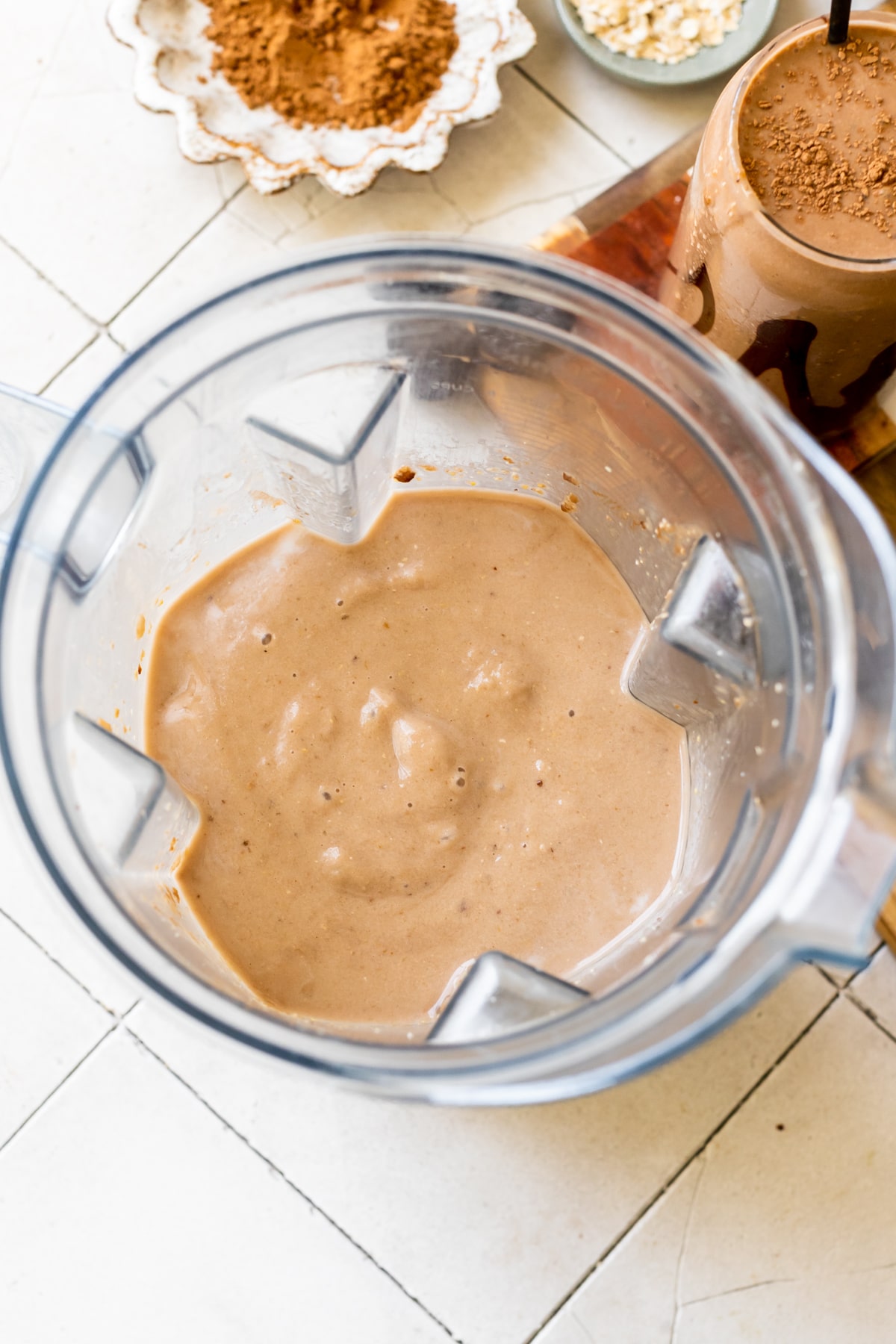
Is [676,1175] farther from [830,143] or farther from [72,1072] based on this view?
[830,143]

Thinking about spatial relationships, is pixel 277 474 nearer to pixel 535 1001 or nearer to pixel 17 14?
pixel 535 1001

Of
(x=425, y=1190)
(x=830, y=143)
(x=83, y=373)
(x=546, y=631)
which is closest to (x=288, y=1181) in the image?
(x=425, y=1190)

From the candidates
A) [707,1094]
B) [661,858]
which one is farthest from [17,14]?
[707,1094]

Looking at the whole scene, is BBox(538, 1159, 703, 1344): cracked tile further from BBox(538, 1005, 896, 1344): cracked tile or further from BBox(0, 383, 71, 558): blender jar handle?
BBox(0, 383, 71, 558): blender jar handle

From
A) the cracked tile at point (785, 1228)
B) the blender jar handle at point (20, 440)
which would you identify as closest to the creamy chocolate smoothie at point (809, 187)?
the blender jar handle at point (20, 440)

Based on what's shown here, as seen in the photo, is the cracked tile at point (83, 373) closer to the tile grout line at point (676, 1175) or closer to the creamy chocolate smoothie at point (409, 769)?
the creamy chocolate smoothie at point (409, 769)
